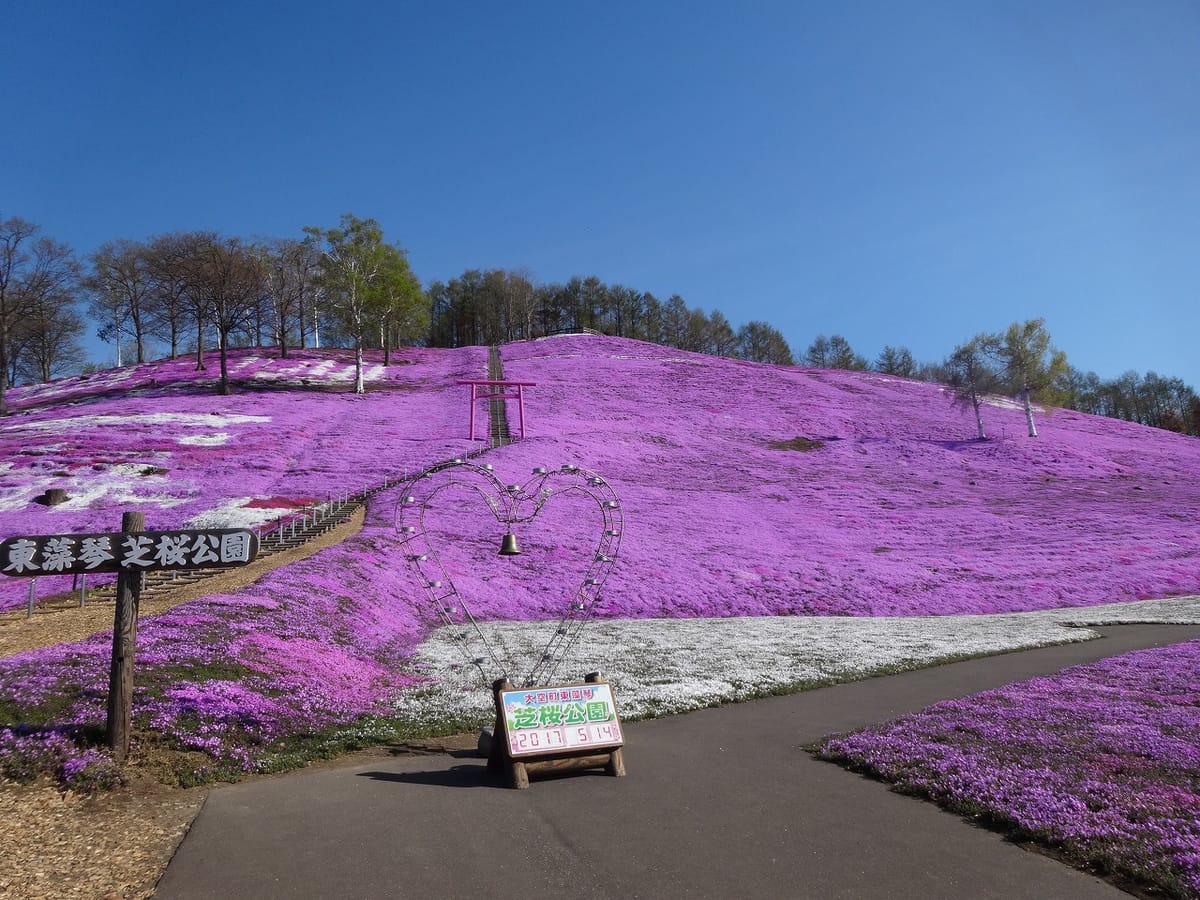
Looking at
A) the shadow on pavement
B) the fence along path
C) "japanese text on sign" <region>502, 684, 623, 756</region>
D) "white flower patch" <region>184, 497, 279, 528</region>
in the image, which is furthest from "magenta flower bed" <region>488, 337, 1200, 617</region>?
the shadow on pavement

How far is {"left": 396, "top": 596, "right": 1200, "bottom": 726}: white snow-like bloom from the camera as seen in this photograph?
13914mm

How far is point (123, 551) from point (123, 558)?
0.33ft

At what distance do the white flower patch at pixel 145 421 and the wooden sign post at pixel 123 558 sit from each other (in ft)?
131

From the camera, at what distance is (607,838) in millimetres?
7281

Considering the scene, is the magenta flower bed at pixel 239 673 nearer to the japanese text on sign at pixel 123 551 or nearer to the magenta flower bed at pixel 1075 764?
the japanese text on sign at pixel 123 551

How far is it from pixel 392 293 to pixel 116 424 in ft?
95.8

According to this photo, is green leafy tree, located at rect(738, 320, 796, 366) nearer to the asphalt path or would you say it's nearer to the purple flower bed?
the purple flower bed

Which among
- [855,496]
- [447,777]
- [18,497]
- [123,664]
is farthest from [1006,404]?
[123,664]

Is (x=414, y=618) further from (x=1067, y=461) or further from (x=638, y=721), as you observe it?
(x=1067, y=461)

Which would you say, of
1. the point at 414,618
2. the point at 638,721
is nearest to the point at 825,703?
the point at 638,721

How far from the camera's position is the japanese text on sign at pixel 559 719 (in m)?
9.12

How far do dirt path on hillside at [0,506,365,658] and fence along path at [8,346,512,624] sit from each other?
25 centimetres

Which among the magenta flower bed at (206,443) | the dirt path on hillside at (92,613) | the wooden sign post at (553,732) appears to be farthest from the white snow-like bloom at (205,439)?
the wooden sign post at (553,732)

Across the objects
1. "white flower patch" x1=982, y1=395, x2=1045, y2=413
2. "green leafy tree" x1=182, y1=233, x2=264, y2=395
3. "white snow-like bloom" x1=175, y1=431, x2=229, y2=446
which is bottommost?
"white snow-like bloom" x1=175, y1=431, x2=229, y2=446
